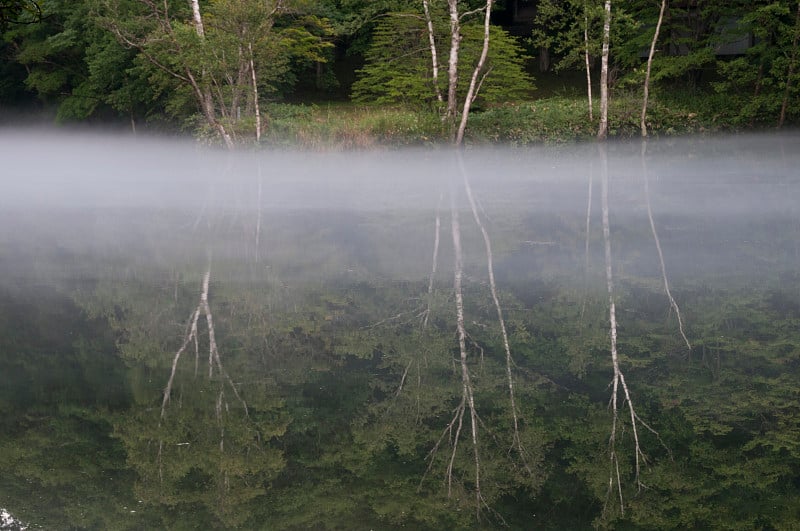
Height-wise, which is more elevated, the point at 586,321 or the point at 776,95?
the point at 776,95

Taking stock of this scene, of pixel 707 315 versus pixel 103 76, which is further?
pixel 103 76

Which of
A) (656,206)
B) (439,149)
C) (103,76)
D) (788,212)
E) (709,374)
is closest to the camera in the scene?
(709,374)

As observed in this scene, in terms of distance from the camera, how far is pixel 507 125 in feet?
93.1

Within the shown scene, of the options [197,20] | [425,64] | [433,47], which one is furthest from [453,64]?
[197,20]

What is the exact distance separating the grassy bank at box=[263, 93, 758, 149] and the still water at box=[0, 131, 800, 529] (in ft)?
39.9

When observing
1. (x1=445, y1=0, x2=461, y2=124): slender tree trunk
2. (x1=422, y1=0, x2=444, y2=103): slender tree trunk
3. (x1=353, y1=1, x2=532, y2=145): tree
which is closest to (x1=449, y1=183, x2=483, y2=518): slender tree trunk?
(x1=445, y1=0, x2=461, y2=124): slender tree trunk

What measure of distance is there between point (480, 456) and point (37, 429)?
2769 mm

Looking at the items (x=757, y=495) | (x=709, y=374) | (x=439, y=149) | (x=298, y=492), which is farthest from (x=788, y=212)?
(x=439, y=149)

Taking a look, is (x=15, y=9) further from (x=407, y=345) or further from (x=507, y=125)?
(x=507, y=125)

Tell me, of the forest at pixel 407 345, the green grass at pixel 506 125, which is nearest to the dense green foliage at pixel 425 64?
the green grass at pixel 506 125

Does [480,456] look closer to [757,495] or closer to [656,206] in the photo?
[757,495]

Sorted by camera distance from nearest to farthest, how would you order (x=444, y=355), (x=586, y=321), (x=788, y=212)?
(x=444, y=355)
(x=586, y=321)
(x=788, y=212)

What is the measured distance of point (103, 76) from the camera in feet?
121

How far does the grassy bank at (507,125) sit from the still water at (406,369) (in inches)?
479
